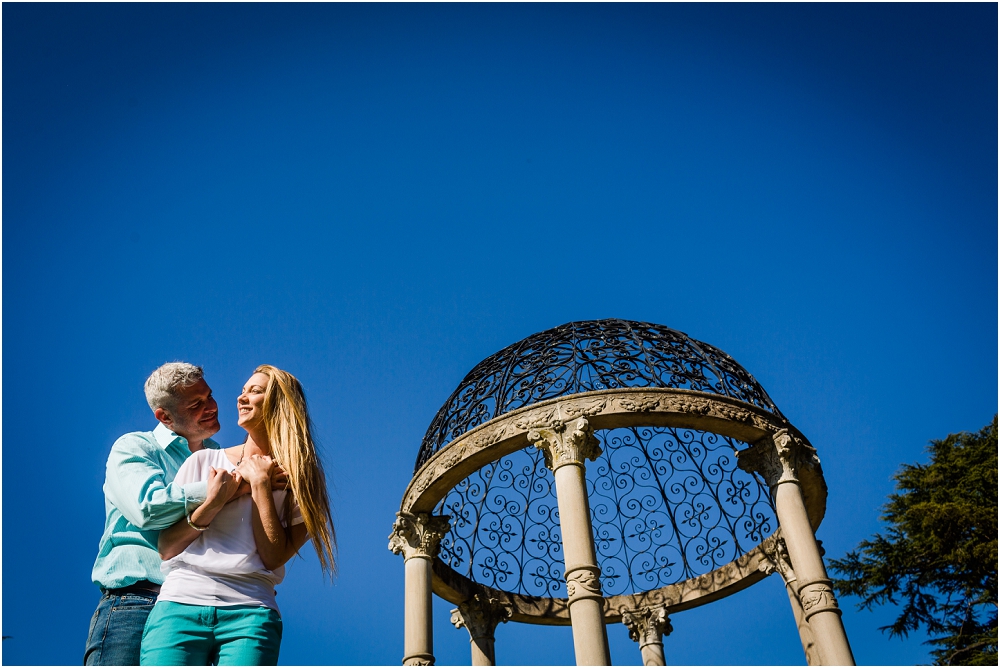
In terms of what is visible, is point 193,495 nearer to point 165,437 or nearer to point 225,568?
point 225,568

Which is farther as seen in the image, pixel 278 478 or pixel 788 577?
pixel 788 577

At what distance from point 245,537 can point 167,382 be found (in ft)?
3.58

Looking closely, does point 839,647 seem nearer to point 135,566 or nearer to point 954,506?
point 135,566

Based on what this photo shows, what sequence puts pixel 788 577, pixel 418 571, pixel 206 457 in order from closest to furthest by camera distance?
pixel 206 457 → pixel 418 571 → pixel 788 577

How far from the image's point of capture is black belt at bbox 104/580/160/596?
4148mm

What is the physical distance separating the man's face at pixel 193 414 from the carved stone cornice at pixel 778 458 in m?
12.1

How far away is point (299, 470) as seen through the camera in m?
4.27

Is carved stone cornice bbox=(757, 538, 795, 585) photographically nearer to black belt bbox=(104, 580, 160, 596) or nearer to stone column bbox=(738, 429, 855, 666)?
stone column bbox=(738, 429, 855, 666)

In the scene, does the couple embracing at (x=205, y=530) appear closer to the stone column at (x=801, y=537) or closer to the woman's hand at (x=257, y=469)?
the woman's hand at (x=257, y=469)

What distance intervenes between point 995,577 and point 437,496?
71.0 ft

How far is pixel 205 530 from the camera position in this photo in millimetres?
4152

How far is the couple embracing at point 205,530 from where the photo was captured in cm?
389

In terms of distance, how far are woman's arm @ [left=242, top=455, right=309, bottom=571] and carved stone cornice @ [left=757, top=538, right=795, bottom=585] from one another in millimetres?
14749

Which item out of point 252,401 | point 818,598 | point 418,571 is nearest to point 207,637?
point 252,401
